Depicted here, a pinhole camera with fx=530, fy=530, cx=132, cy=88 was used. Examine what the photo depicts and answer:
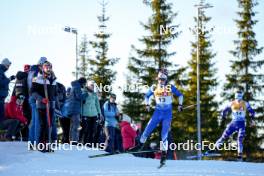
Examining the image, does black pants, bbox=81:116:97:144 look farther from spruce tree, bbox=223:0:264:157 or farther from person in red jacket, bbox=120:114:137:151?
spruce tree, bbox=223:0:264:157

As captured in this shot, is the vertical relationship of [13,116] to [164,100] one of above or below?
below

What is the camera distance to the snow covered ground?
10039 millimetres

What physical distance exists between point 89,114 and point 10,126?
2.72 metres

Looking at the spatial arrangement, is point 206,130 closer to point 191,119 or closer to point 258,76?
point 191,119

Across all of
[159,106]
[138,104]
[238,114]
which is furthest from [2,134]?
[138,104]

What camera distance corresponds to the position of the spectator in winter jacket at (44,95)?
12.2m

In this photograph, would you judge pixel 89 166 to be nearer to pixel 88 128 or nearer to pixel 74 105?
pixel 74 105

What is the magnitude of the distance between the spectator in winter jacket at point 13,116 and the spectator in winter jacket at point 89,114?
7.16 feet

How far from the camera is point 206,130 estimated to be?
135 ft

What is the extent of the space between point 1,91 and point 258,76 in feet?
93.6

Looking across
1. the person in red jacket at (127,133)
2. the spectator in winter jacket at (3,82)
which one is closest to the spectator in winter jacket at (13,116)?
the spectator in winter jacket at (3,82)

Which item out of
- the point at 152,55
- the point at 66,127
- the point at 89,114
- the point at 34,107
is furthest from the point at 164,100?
the point at 152,55

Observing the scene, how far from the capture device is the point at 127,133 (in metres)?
17.7

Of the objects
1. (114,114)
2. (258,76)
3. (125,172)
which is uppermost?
(258,76)
